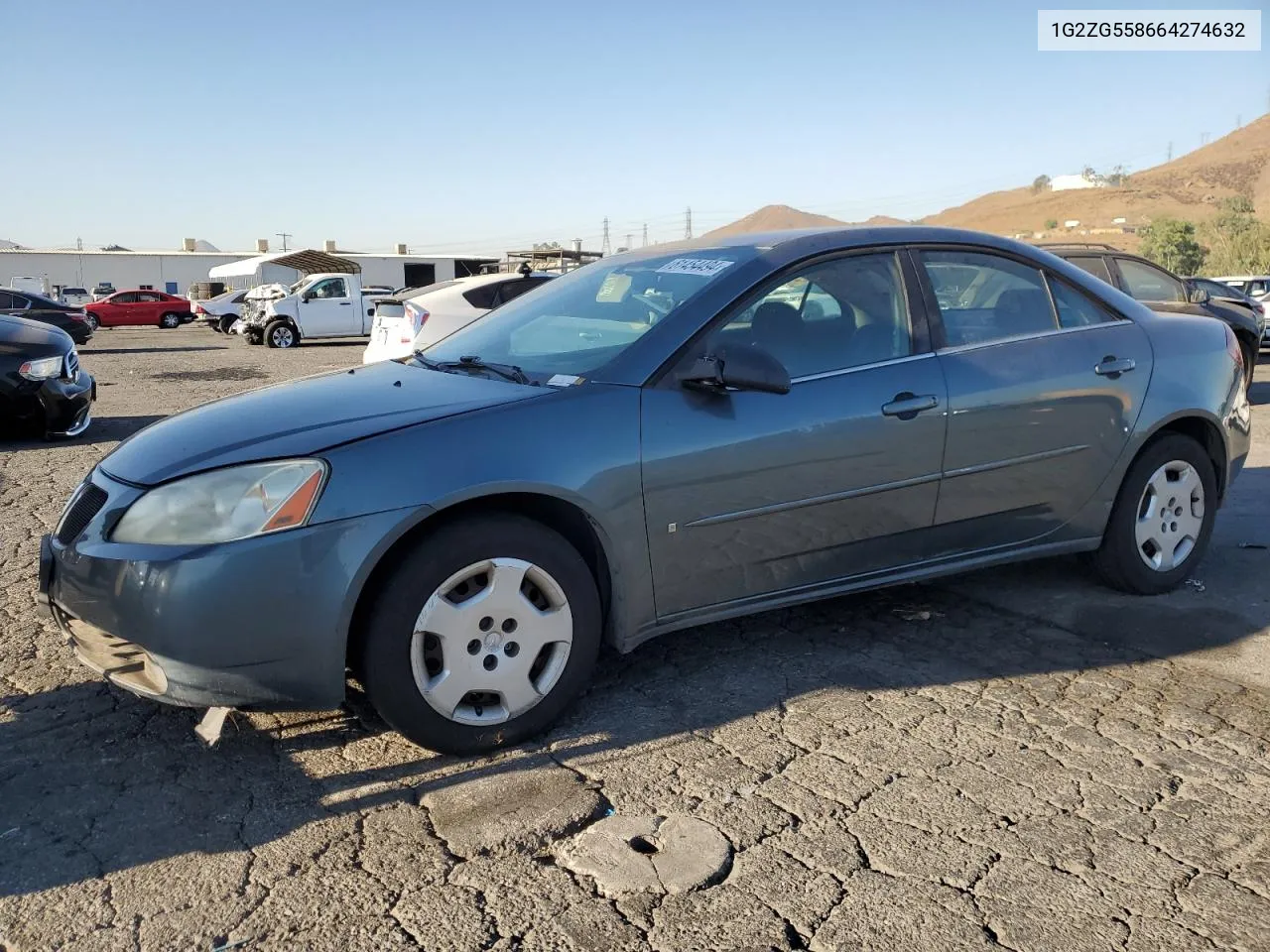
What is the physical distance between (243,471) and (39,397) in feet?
22.0

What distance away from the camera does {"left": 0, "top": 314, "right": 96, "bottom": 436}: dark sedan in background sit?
8.47 m

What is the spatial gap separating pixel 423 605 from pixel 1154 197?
351ft

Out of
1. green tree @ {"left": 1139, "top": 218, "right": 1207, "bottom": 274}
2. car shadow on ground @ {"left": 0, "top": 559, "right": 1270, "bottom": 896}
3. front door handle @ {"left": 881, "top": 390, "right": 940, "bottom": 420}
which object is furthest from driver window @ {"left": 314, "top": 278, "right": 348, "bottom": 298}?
green tree @ {"left": 1139, "top": 218, "right": 1207, "bottom": 274}

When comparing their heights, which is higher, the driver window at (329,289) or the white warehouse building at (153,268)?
the white warehouse building at (153,268)

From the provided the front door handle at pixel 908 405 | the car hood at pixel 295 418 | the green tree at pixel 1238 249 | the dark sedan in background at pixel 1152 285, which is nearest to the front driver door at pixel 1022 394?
the front door handle at pixel 908 405

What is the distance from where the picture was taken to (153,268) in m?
64.4

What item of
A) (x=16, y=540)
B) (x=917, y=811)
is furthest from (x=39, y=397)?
(x=917, y=811)

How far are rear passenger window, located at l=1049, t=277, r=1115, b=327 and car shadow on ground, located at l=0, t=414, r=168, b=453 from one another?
6.32 meters

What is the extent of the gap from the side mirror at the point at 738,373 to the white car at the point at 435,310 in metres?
6.69

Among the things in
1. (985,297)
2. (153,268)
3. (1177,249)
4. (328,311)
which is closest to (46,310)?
(328,311)

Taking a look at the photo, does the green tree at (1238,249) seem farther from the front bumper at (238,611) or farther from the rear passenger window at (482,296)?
the front bumper at (238,611)

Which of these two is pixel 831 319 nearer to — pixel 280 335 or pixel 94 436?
pixel 94 436

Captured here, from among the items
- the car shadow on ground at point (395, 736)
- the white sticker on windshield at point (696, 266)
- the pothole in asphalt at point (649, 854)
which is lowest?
the pothole in asphalt at point (649, 854)

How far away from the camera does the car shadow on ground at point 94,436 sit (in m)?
8.79
